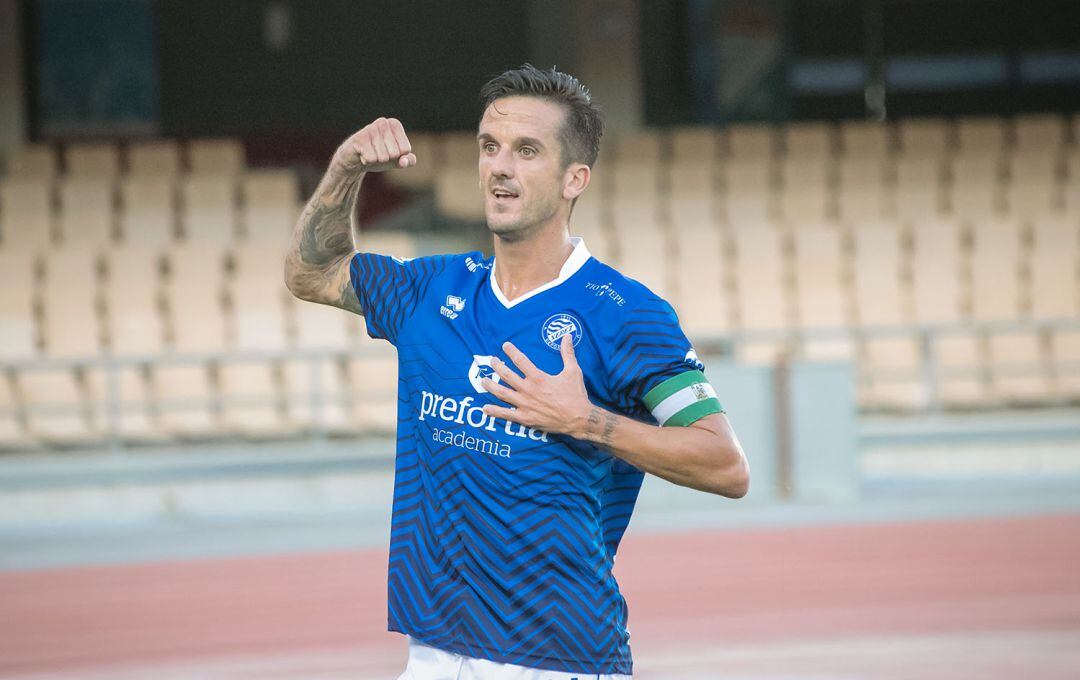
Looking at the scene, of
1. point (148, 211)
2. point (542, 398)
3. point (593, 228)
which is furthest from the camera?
point (593, 228)

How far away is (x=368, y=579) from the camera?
8641mm

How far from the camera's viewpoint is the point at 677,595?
819 centimetres

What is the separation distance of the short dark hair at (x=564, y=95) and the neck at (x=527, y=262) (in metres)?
0.19

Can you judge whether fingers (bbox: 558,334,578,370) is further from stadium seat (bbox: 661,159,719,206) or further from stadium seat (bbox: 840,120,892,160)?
stadium seat (bbox: 840,120,892,160)

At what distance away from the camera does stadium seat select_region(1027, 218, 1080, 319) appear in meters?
12.8

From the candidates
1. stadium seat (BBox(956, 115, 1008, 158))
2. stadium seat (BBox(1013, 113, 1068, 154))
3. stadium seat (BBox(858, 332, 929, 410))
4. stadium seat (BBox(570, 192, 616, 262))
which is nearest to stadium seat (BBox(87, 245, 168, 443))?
stadium seat (BBox(570, 192, 616, 262))

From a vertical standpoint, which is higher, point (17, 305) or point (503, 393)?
point (17, 305)

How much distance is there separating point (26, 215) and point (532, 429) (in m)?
11.1

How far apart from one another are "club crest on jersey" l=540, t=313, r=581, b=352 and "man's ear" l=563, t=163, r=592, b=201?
329mm

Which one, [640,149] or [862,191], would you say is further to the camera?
[640,149]

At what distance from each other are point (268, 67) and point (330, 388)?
6775 mm

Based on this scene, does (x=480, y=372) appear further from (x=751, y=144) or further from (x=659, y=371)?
(x=751, y=144)

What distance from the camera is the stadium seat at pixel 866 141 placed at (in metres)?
15.0

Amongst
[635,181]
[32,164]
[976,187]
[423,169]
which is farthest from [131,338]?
[976,187]
